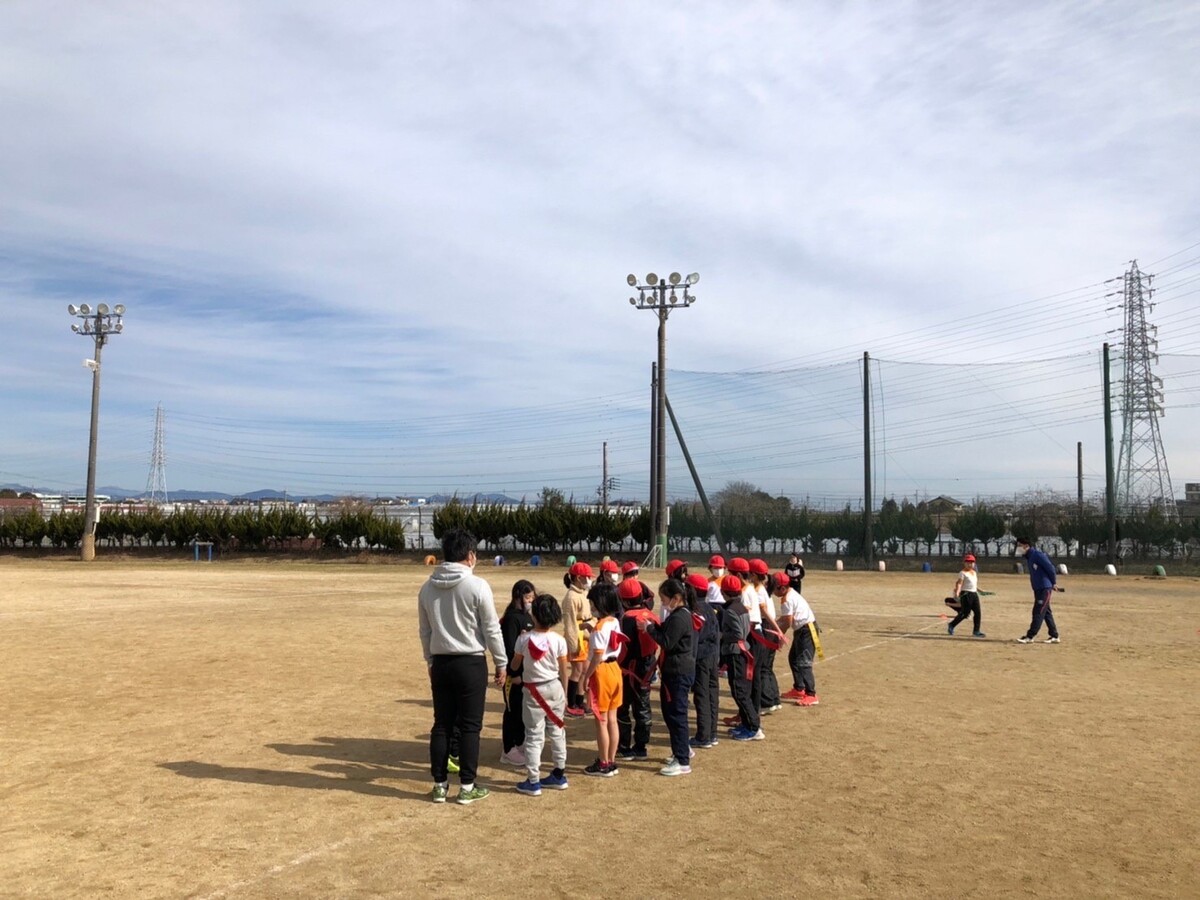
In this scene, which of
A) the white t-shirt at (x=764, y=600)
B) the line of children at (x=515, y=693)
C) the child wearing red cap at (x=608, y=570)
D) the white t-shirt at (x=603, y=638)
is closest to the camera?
the white t-shirt at (x=603, y=638)

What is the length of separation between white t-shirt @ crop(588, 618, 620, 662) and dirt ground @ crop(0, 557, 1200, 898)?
1011mm

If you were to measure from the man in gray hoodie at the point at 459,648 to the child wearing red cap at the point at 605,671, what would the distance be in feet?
2.90

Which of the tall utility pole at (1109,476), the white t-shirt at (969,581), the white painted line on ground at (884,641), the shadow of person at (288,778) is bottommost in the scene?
the shadow of person at (288,778)

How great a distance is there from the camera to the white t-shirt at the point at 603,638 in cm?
772

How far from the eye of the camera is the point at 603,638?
7.76m

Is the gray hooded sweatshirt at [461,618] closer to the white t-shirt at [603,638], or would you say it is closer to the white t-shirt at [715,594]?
the white t-shirt at [603,638]

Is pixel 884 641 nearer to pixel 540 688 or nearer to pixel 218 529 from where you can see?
pixel 540 688

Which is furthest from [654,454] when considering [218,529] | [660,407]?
[218,529]

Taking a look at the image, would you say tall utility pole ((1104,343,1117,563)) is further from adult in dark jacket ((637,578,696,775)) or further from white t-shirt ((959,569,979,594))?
adult in dark jacket ((637,578,696,775))

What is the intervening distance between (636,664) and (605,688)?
2.31 ft

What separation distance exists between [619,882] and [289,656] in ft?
31.8

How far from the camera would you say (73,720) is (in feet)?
32.4

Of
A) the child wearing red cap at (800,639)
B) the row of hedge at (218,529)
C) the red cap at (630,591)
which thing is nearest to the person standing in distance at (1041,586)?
the child wearing red cap at (800,639)

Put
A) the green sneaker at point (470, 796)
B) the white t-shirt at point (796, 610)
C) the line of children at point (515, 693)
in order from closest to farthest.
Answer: the green sneaker at point (470, 796), the line of children at point (515, 693), the white t-shirt at point (796, 610)
